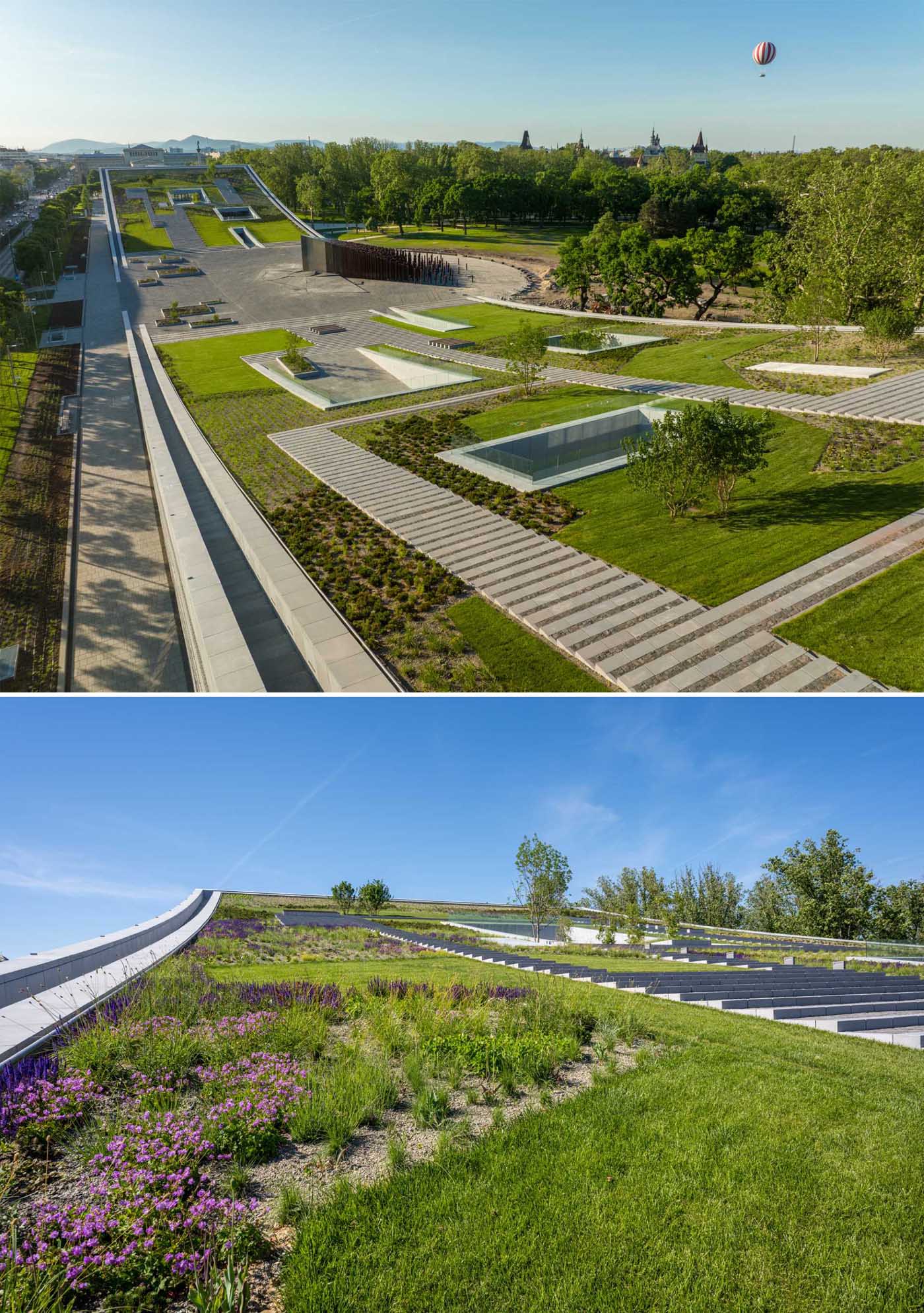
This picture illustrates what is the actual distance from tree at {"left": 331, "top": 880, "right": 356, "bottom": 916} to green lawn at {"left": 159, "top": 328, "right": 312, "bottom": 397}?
919 inches

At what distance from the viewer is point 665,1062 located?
784 centimetres

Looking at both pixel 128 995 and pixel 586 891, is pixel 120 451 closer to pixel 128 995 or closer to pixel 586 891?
pixel 128 995

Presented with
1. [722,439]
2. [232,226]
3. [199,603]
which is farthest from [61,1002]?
[232,226]

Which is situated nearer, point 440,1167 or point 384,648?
point 440,1167

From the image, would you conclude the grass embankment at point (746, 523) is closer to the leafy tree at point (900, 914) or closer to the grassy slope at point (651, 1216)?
the grassy slope at point (651, 1216)

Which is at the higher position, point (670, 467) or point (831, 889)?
point (670, 467)

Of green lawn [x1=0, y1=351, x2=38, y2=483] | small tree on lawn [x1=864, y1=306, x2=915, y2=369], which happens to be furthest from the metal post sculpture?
small tree on lawn [x1=864, y1=306, x2=915, y2=369]

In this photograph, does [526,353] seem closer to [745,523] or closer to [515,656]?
[745,523]

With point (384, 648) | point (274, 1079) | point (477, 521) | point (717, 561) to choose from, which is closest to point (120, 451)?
point (477, 521)

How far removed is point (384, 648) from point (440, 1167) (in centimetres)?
969

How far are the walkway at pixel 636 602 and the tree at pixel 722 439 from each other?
9.99 ft

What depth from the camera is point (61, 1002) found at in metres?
8.17

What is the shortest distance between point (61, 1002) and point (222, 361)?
39690 mm

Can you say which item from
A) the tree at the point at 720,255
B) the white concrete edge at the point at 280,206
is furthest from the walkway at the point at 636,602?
the white concrete edge at the point at 280,206
